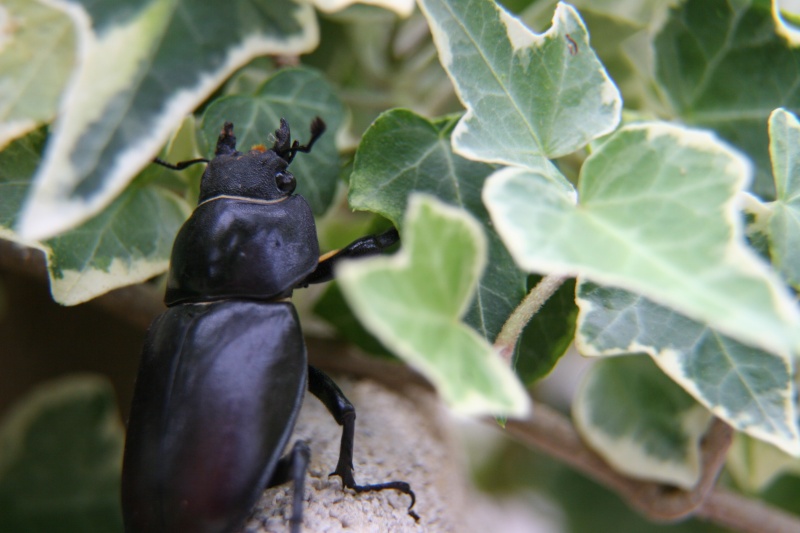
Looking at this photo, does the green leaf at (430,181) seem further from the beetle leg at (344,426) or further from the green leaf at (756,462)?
the green leaf at (756,462)

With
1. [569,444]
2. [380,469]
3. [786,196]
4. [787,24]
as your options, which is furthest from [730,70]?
[380,469]

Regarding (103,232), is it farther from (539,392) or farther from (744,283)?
(539,392)

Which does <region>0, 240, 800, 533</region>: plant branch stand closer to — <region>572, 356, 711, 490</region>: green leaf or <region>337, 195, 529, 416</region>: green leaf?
<region>572, 356, 711, 490</region>: green leaf

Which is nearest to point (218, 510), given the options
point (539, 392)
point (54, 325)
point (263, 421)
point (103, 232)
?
point (263, 421)

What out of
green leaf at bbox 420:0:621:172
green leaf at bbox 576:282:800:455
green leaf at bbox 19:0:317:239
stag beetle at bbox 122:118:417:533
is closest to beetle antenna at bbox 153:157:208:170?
stag beetle at bbox 122:118:417:533

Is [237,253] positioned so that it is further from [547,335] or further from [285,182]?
[547,335]

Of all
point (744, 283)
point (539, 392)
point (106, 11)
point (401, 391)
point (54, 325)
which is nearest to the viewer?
point (744, 283)

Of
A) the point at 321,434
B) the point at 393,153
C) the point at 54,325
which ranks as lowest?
the point at 54,325

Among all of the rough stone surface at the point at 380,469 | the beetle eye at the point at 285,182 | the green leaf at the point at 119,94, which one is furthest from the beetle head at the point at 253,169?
the rough stone surface at the point at 380,469
